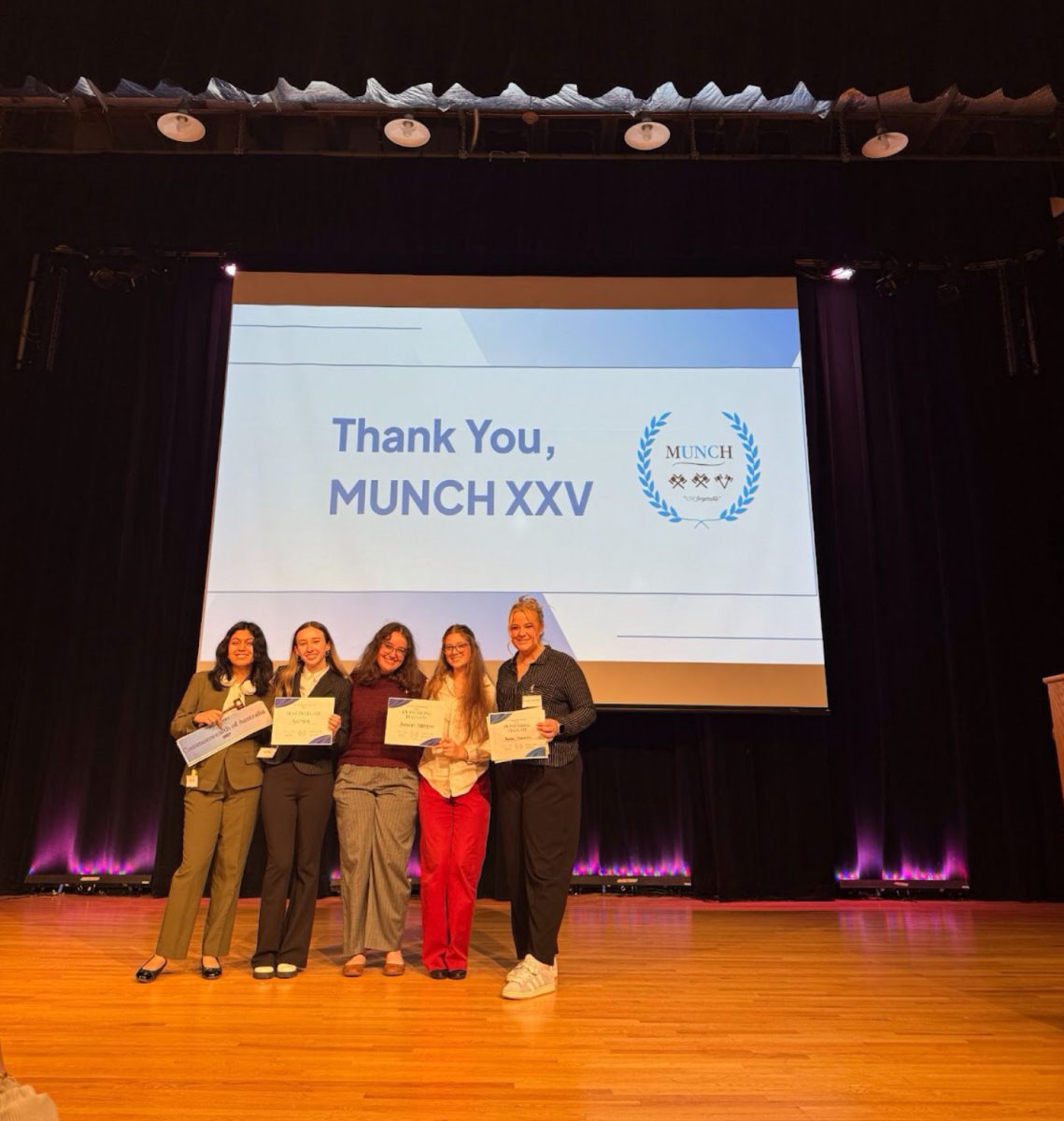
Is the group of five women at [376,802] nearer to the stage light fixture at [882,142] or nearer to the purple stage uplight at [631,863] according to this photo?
the purple stage uplight at [631,863]

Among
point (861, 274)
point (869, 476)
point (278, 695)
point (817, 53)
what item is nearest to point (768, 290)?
point (861, 274)

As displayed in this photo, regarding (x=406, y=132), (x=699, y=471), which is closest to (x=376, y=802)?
(x=699, y=471)

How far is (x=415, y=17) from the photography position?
11.7 ft

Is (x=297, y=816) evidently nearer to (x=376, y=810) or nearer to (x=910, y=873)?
(x=376, y=810)

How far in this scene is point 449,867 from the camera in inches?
141

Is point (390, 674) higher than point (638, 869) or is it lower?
higher

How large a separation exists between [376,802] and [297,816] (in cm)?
31

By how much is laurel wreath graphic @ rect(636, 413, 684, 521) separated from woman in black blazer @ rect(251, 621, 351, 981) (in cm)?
252

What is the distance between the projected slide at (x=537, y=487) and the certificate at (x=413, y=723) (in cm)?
175

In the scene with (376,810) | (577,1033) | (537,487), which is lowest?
(577,1033)

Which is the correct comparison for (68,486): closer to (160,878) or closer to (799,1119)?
(160,878)

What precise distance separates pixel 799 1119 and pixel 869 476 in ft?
16.1

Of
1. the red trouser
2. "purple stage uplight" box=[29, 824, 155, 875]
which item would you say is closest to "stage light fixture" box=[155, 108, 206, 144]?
"purple stage uplight" box=[29, 824, 155, 875]

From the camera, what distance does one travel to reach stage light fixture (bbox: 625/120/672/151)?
5762mm
